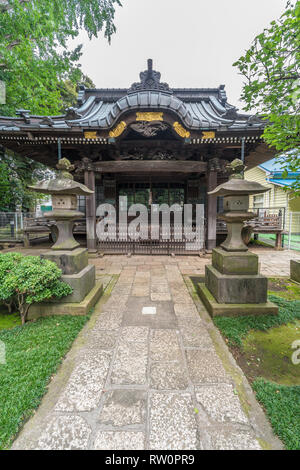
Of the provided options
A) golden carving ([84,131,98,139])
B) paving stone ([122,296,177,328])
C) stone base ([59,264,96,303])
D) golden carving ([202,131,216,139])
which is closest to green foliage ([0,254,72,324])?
stone base ([59,264,96,303])

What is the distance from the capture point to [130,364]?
82.1 inches

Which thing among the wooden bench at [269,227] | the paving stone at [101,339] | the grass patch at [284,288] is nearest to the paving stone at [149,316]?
the paving stone at [101,339]

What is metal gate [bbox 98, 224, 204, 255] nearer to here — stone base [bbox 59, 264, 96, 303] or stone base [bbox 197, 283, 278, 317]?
stone base [bbox 59, 264, 96, 303]

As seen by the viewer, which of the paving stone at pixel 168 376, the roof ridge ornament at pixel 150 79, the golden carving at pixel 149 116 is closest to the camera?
the paving stone at pixel 168 376

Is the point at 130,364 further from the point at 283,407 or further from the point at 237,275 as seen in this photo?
the point at 237,275

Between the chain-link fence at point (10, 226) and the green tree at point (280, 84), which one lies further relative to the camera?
the chain-link fence at point (10, 226)

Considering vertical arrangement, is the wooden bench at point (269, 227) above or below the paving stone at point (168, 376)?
above

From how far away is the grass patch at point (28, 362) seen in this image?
1499 mm

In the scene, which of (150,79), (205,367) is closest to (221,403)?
(205,367)

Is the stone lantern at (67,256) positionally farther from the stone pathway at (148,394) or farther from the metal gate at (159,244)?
the metal gate at (159,244)

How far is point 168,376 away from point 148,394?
0.29 metres

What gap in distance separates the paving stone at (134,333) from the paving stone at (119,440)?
1.12m

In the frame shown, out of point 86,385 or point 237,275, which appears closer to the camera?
point 86,385

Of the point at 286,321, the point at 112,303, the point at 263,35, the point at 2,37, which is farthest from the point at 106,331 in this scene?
the point at 2,37
